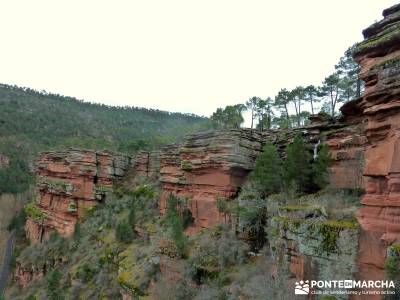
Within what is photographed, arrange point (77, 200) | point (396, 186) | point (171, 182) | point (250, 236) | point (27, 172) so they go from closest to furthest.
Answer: point (396, 186), point (250, 236), point (171, 182), point (77, 200), point (27, 172)

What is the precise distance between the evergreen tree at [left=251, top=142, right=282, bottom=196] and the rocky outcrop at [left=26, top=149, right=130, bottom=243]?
826 inches

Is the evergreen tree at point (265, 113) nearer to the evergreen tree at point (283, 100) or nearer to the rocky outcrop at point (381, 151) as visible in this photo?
the evergreen tree at point (283, 100)

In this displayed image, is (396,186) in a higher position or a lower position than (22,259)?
higher

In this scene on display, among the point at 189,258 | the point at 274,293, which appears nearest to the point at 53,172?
the point at 189,258

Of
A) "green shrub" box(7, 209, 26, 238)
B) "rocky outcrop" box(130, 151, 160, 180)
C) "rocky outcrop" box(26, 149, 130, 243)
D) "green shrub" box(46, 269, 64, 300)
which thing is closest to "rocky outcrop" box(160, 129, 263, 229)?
"green shrub" box(46, 269, 64, 300)

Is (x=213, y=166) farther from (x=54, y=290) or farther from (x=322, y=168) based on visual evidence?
(x=54, y=290)

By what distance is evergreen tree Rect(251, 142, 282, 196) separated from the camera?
61.9ft

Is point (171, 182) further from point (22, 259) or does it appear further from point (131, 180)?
point (22, 259)

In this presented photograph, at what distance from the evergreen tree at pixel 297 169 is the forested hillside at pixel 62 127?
39119 mm

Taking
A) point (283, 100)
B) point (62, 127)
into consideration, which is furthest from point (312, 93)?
point (62, 127)

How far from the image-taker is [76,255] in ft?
92.2

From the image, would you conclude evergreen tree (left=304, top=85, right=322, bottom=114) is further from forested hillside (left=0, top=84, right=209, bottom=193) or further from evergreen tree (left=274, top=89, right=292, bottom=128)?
forested hillside (left=0, top=84, right=209, bottom=193)

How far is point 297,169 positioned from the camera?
1770cm

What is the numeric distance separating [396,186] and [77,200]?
31447mm
